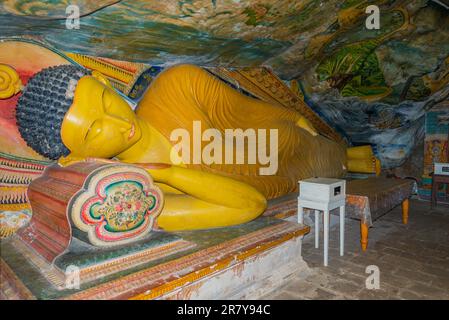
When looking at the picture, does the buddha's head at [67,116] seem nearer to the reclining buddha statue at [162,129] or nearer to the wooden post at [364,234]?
the reclining buddha statue at [162,129]

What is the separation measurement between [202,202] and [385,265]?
68.2 inches

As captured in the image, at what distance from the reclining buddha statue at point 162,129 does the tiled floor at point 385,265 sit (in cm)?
69

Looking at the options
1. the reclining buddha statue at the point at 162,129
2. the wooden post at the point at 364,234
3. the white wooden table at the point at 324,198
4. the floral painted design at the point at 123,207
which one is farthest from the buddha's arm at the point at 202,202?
the wooden post at the point at 364,234

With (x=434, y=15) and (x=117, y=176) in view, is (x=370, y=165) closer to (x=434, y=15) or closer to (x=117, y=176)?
(x=434, y=15)

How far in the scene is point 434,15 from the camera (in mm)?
3730

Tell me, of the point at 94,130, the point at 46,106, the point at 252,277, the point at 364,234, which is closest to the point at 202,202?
the point at 252,277

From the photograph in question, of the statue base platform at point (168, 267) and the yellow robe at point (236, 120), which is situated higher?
the yellow robe at point (236, 120)

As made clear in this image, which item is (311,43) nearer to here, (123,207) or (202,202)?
(202,202)

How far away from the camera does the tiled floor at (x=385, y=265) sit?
7.30 feet

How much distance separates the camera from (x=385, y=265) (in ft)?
8.83

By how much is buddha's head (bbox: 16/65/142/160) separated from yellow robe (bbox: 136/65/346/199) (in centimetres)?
60

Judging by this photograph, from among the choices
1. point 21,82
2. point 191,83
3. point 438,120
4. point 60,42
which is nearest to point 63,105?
point 21,82

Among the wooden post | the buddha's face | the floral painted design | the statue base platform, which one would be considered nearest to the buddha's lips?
the buddha's face

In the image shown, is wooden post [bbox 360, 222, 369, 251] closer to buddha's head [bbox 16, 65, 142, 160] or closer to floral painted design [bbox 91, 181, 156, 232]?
floral painted design [bbox 91, 181, 156, 232]
